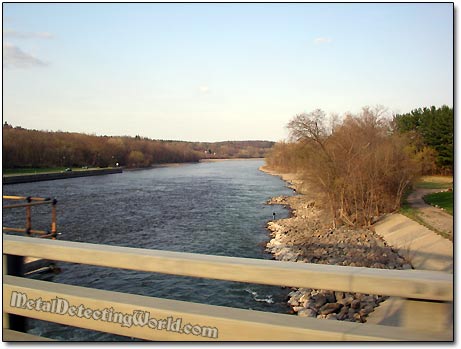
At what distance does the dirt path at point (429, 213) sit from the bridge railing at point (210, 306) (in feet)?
46.1

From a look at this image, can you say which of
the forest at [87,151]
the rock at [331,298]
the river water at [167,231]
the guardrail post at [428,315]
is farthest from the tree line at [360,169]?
the guardrail post at [428,315]

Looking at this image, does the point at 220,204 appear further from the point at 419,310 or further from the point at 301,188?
the point at 419,310

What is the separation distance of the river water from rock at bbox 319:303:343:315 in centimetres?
107

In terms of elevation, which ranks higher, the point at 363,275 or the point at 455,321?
the point at 363,275

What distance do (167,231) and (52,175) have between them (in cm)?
3946

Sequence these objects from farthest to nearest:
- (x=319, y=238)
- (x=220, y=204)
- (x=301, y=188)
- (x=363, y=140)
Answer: (x=220, y=204) → (x=301, y=188) → (x=363, y=140) → (x=319, y=238)

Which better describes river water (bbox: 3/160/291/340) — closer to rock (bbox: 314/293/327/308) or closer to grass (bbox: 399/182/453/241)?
rock (bbox: 314/293/327/308)

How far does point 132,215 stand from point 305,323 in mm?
24074

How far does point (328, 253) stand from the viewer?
17.1m

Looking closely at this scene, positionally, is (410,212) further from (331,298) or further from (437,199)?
(331,298)

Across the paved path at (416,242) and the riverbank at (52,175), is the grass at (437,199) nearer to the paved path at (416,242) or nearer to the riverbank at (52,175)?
the paved path at (416,242)

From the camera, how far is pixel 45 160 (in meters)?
52.5

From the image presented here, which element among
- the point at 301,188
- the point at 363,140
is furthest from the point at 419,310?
the point at 301,188

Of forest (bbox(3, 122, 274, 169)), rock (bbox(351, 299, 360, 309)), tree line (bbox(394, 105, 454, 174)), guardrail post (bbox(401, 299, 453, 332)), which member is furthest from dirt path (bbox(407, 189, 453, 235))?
forest (bbox(3, 122, 274, 169))
